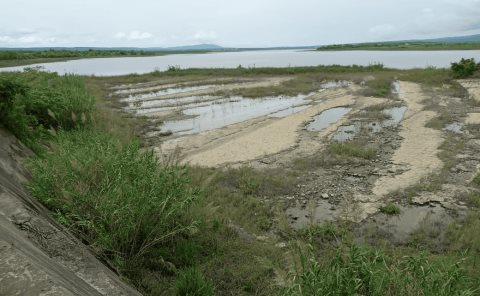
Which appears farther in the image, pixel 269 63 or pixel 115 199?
pixel 269 63

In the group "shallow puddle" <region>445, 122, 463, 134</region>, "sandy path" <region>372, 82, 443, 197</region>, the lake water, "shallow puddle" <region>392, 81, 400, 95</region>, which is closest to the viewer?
"sandy path" <region>372, 82, 443, 197</region>

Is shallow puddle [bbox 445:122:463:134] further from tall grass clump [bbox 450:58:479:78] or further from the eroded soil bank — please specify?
tall grass clump [bbox 450:58:479:78]

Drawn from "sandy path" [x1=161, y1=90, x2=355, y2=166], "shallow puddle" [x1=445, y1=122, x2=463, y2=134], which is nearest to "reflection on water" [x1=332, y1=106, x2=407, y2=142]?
"sandy path" [x1=161, y1=90, x2=355, y2=166]

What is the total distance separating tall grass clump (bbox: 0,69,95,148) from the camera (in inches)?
276

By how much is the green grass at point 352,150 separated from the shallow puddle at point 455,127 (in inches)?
166

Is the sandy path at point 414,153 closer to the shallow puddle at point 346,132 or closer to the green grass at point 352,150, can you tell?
the green grass at point 352,150

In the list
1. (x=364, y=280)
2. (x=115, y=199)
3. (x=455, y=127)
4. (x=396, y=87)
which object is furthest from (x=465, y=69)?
(x=115, y=199)

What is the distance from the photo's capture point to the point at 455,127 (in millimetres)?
14141

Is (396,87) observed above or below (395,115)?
above

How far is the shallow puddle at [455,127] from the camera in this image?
13.5 metres

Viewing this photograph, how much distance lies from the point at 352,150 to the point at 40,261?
986cm

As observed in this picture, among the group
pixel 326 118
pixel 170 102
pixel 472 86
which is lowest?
pixel 326 118

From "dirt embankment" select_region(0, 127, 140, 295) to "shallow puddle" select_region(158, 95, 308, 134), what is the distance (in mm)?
11741

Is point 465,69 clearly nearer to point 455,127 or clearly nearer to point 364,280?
point 455,127
